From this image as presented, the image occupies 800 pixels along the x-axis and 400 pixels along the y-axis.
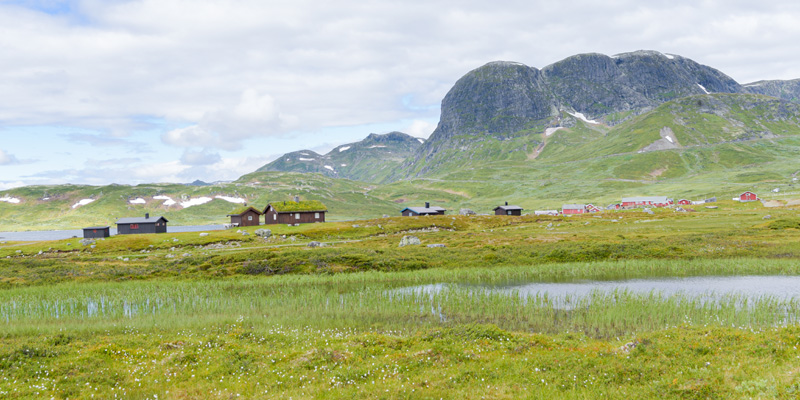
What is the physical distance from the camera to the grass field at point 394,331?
15.6 meters

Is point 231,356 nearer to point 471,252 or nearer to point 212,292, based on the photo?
point 212,292

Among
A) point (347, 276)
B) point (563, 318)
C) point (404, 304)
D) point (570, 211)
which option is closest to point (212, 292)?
point (347, 276)

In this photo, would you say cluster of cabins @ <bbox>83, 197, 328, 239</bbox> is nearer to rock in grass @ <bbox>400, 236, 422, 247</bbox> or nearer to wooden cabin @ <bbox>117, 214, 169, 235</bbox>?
wooden cabin @ <bbox>117, 214, 169, 235</bbox>

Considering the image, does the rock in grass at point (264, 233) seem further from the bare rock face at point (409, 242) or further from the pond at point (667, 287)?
the pond at point (667, 287)

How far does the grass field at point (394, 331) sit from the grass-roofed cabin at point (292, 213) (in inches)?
3047

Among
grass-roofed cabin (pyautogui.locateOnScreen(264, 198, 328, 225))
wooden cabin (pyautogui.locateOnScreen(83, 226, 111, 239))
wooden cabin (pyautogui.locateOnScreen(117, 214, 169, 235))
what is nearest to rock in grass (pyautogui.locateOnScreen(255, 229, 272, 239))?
grass-roofed cabin (pyautogui.locateOnScreen(264, 198, 328, 225))

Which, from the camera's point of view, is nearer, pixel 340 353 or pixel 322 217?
pixel 340 353

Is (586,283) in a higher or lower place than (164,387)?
lower

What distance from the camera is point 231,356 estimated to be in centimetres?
1947

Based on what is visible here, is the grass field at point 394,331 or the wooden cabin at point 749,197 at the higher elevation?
the grass field at point 394,331

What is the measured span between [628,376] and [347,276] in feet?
119

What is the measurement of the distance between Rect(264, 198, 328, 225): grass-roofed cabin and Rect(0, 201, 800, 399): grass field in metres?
77.4

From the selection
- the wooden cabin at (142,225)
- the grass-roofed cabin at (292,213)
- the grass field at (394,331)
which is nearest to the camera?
the grass field at (394,331)

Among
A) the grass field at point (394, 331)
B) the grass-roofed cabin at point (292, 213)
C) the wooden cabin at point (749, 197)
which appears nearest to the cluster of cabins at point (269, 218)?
the grass-roofed cabin at point (292, 213)
